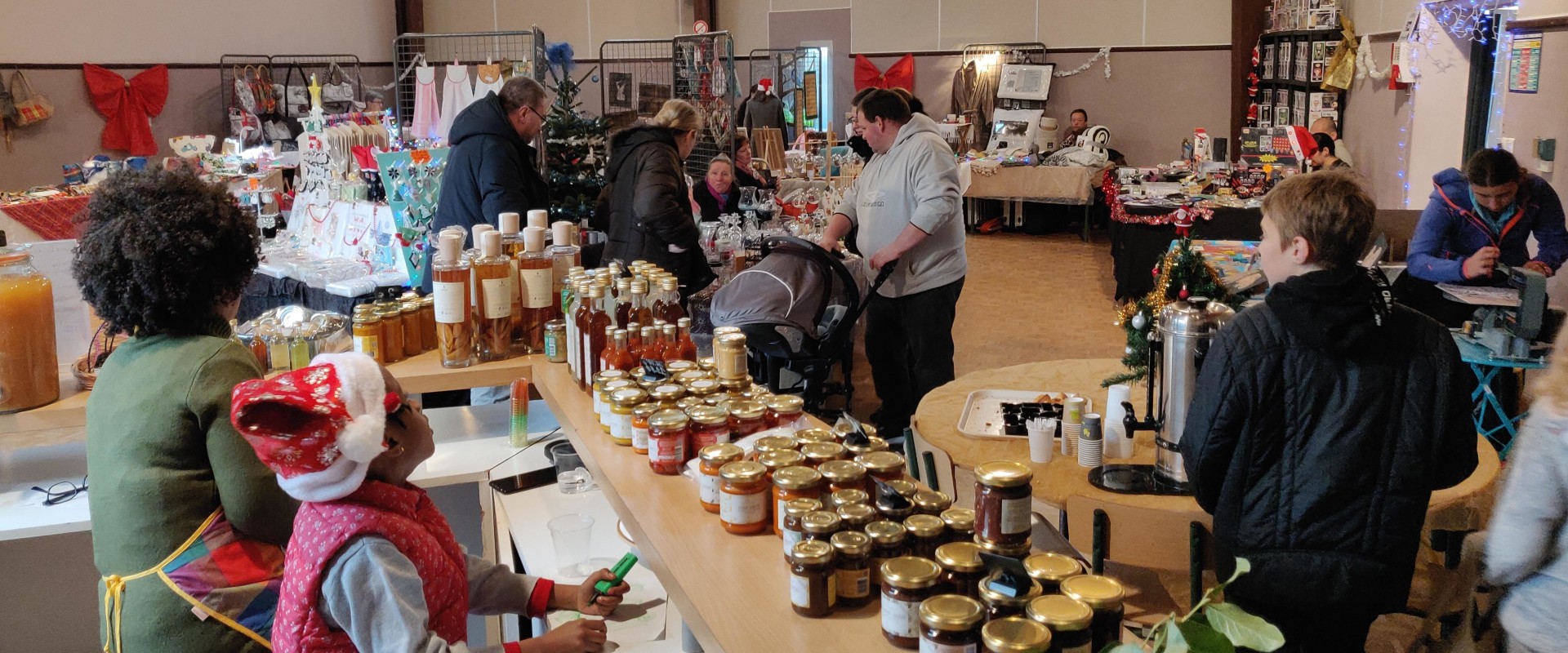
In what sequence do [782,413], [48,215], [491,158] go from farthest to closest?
[48,215] → [491,158] → [782,413]

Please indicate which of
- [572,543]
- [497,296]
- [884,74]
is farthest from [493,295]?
[884,74]

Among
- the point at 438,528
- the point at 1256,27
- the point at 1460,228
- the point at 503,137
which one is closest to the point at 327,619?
the point at 438,528

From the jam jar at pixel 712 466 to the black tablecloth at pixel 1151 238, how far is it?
20.1 feet

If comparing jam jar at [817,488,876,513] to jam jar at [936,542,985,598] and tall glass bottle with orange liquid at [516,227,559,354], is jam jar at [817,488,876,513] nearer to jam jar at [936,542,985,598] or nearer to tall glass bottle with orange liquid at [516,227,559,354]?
jam jar at [936,542,985,598]

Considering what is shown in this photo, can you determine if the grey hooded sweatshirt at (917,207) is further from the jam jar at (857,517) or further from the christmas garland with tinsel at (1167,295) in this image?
the jam jar at (857,517)

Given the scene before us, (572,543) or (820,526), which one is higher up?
(820,526)

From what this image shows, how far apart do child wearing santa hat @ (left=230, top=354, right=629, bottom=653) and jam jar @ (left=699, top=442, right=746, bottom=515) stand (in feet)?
1.45

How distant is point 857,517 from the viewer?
169 centimetres

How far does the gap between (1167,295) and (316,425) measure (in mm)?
2071

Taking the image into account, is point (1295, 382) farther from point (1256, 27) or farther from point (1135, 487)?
point (1256, 27)

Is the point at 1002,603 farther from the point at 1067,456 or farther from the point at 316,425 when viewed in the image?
the point at 1067,456

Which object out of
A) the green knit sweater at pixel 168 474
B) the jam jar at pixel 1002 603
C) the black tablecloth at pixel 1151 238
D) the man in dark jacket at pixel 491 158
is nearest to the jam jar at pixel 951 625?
the jam jar at pixel 1002 603

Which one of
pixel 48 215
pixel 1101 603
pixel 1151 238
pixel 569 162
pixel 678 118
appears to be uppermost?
pixel 678 118

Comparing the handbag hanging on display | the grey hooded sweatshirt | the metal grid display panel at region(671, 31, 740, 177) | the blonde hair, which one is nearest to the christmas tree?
the blonde hair
